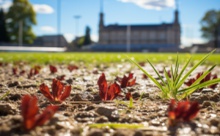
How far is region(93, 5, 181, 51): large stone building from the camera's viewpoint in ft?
265

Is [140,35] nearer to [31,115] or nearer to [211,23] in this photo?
[211,23]

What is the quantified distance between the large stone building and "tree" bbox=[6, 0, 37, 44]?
27835 mm

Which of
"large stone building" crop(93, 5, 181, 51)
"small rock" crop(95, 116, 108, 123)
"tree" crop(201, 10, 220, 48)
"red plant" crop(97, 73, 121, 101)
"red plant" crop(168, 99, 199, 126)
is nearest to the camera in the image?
"red plant" crop(168, 99, 199, 126)

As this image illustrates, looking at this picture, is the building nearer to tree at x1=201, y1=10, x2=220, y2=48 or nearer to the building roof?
the building roof

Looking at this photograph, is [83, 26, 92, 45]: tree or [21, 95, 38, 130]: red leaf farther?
[83, 26, 92, 45]: tree

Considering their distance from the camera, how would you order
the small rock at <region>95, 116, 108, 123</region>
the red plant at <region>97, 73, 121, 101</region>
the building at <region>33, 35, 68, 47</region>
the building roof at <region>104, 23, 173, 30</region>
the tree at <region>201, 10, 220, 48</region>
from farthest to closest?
the building at <region>33, 35, 68, 47</region>, the building roof at <region>104, 23, 173, 30</region>, the tree at <region>201, 10, 220, 48</region>, the red plant at <region>97, 73, 121, 101</region>, the small rock at <region>95, 116, 108, 123</region>

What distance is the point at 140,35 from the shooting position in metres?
82.9

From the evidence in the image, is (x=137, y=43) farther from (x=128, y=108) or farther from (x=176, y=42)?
(x=128, y=108)

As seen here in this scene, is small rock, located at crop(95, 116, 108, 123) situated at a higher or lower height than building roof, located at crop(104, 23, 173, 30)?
lower

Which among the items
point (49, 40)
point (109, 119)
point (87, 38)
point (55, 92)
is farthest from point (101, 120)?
point (49, 40)

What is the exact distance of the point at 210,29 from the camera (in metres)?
69.1

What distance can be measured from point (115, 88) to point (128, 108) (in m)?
0.20

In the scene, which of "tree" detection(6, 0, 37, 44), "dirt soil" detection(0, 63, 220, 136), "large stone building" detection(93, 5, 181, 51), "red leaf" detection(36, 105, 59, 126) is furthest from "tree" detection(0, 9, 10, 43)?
"red leaf" detection(36, 105, 59, 126)

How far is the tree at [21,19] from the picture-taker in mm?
52628
